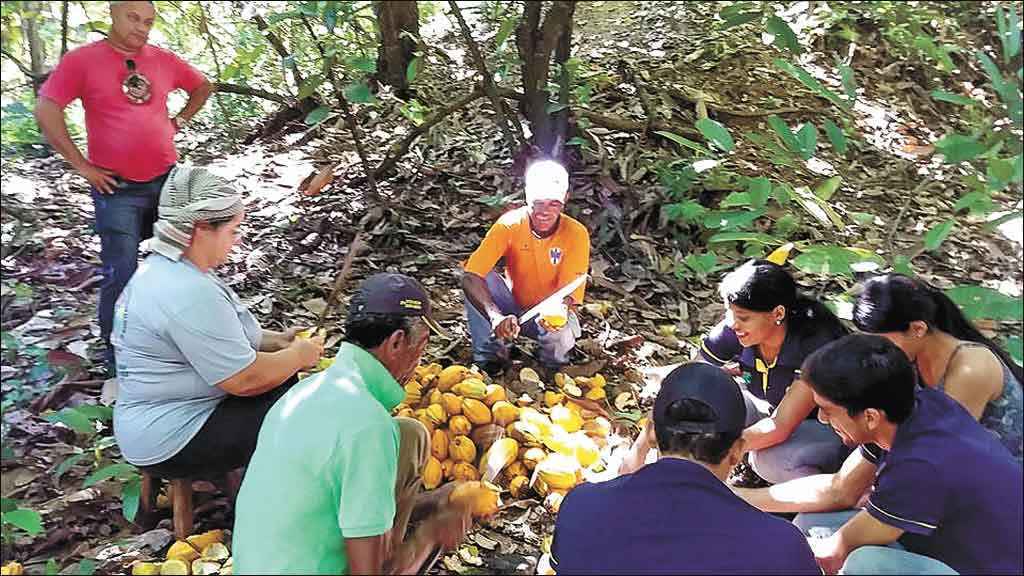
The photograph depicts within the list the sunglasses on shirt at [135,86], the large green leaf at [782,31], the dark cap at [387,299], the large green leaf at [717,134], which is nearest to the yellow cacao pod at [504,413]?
the dark cap at [387,299]

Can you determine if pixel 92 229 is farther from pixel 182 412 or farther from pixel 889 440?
pixel 889 440

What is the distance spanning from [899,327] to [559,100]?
251 cm

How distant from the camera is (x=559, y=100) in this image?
4414mm

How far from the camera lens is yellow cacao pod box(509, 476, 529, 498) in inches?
114

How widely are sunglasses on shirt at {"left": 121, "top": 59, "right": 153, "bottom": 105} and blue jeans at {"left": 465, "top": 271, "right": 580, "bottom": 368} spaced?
60.8 inches

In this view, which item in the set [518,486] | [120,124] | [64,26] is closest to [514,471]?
[518,486]

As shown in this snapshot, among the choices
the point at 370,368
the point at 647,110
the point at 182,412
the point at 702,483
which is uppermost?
the point at 647,110

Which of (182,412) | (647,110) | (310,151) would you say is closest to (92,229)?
(310,151)

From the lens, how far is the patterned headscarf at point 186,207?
2.44 metres

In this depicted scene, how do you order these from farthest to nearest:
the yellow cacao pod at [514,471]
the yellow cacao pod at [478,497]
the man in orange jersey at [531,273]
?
the man in orange jersey at [531,273] < the yellow cacao pod at [514,471] < the yellow cacao pod at [478,497]

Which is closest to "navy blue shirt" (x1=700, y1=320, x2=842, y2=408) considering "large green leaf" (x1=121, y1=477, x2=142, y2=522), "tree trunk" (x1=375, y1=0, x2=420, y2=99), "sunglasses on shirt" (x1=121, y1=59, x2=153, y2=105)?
"large green leaf" (x1=121, y1=477, x2=142, y2=522)

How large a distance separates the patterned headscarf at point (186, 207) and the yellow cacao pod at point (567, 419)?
1415 millimetres

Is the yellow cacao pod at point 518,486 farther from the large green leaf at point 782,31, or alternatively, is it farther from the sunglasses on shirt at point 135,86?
the sunglasses on shirt at point 135,86

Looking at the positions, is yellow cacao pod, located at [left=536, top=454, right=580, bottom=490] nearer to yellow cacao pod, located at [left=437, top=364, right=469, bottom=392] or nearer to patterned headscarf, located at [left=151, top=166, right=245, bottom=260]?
yellow cacao pod, located at [left=437, top=364, right=469, bottom=392]
